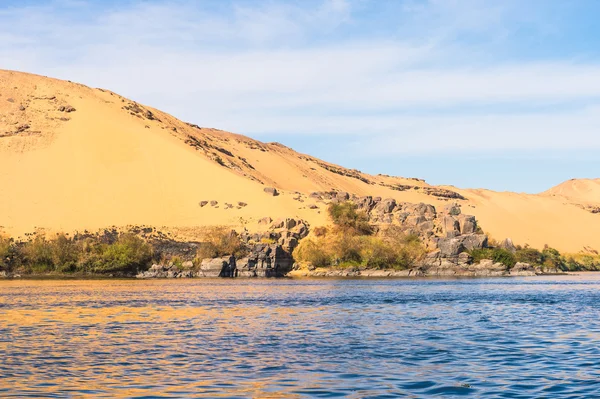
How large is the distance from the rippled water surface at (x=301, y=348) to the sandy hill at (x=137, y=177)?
5392 cm

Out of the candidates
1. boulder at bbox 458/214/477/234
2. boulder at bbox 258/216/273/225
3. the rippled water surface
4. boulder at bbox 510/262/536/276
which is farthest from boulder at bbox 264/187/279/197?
the rippled water surface

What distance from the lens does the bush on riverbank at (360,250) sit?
76500 millimetres

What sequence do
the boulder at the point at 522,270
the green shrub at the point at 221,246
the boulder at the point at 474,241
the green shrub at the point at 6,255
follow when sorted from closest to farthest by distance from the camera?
the green shrub at the point at 6,255 → the green shrub at the point at 221,246 → the boulder at the point at 522,270 → the boulder at the point at 474,241

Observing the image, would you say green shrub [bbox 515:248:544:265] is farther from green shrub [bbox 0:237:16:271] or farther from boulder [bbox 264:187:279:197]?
green shrub [bbox 0:237:16:271]

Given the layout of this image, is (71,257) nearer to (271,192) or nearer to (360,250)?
(360,250)

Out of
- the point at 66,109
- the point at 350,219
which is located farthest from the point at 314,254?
the point at 66,109

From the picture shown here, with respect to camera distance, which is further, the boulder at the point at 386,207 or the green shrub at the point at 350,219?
the boulder at the point at 386,207

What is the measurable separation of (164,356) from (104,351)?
2.01m

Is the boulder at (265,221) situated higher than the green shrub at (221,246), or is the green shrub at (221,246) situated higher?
the boulder at (265,221)

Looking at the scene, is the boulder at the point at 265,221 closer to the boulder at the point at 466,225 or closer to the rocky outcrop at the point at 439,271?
the rocky outcrop at the point at 439,271

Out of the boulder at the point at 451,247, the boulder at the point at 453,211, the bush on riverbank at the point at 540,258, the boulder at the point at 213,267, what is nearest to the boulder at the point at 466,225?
the bush on riverbank at the point at 540,258

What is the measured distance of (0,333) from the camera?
2445 centimetres

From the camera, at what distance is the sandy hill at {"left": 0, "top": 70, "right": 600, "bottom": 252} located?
90500 mm

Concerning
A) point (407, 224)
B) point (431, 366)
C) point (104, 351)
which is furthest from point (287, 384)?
point (407, 224)
